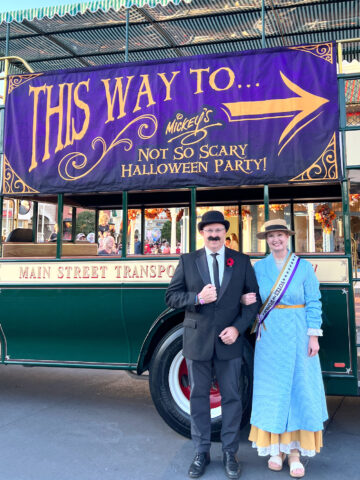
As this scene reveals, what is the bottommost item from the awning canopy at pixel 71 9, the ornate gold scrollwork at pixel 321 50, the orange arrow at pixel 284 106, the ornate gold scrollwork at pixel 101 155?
the ornate gold scrollwork at pixel 101 155

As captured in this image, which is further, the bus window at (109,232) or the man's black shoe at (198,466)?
the bus window at (109,232)

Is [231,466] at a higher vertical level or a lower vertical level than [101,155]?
lower

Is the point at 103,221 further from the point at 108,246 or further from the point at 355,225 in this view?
the point at 355,225

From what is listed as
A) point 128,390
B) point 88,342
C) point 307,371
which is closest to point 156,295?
point 88,342

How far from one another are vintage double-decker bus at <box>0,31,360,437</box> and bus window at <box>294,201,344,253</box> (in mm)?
657

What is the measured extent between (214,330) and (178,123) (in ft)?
6.37

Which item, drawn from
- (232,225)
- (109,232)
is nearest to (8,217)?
(109,232)

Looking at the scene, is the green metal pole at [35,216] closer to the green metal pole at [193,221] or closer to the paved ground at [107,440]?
the paved ground at [107,440]

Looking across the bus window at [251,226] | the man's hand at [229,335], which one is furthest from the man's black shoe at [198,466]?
the bus window at [251,226]

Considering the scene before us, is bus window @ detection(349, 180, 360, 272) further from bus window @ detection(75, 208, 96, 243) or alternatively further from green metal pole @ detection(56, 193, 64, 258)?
bus window @ detection(75, 208, 96, 243)

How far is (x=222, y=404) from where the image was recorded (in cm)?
308

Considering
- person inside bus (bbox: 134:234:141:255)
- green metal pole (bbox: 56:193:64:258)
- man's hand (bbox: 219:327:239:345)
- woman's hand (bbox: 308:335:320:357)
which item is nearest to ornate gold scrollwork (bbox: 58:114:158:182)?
green metal pole (bbox: 56:193:64:258)

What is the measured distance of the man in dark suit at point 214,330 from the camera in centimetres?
303

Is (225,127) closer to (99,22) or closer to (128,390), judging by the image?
(99,22)
